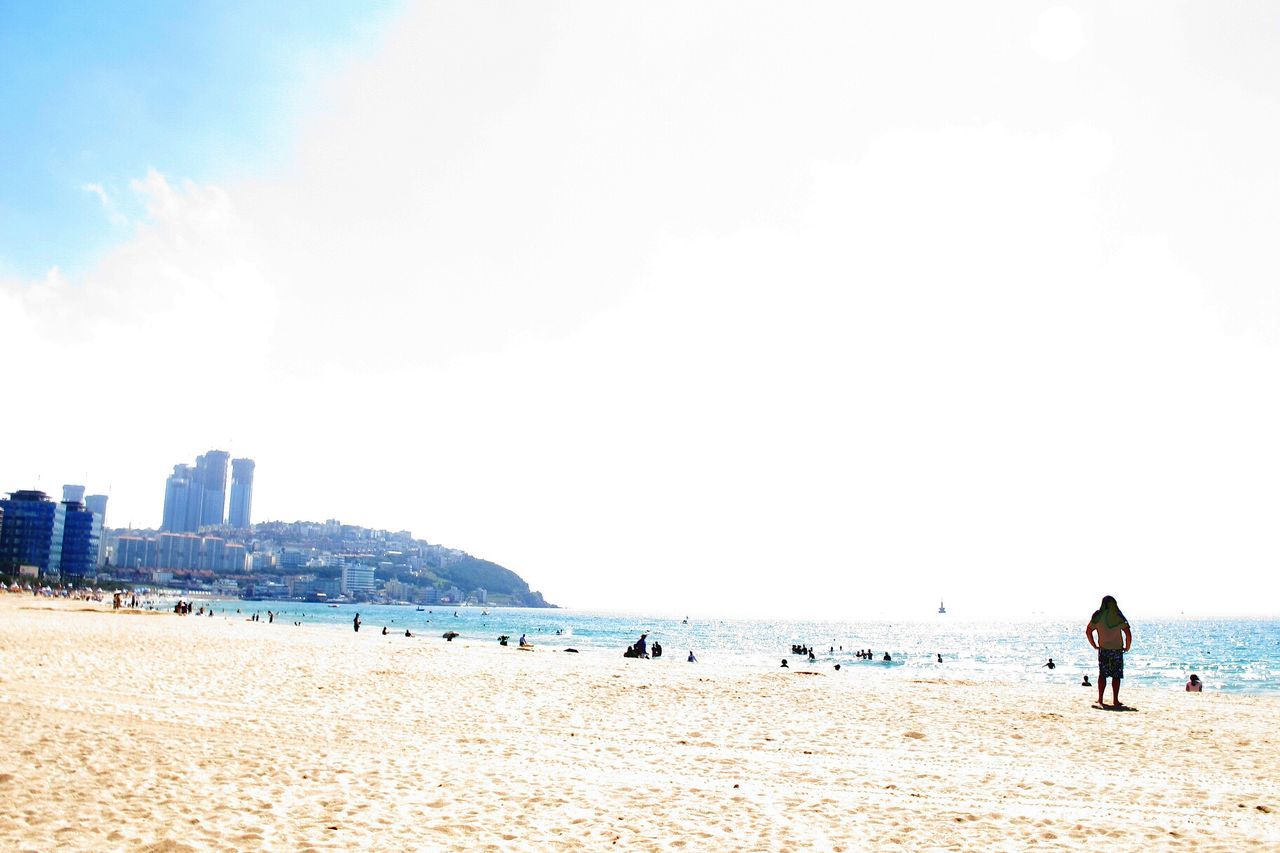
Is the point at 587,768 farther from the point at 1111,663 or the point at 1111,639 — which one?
the point at 1111,663

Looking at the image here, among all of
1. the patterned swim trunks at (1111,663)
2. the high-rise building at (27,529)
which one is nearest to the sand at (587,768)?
the patterned swim trunks at (1111,663)

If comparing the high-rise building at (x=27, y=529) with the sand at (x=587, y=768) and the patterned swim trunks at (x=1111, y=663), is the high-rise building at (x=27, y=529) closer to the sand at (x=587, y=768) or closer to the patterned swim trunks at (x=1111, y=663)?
the sand at (x=587, y=768)

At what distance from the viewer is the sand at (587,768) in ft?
24.8

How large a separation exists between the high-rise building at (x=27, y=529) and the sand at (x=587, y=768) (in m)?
208

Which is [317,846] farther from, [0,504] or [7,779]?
[0,504]

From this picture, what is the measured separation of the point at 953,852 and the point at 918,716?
10464mm

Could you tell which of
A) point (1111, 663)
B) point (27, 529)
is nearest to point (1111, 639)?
point (1111, 663)

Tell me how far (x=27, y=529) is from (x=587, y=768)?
743 ft

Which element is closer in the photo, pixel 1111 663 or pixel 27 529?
pixel 1111 663

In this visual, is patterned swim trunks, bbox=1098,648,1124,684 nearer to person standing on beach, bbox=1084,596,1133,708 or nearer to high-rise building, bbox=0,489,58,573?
person standing on beach, bbox=1084,596,1133,708

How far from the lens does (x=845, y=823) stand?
324 inches

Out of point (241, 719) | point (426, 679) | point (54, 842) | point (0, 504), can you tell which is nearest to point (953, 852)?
point (54, 842)

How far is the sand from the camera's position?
756 cm

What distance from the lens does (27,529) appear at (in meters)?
183
